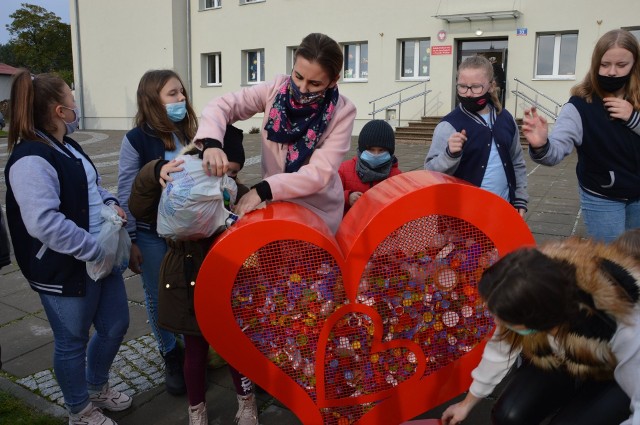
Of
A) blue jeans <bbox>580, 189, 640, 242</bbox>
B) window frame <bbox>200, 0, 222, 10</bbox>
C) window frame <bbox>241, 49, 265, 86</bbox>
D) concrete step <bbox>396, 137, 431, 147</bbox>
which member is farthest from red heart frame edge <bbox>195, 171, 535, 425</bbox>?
window frame <bbox>200, 0, 222, 10</bbox>

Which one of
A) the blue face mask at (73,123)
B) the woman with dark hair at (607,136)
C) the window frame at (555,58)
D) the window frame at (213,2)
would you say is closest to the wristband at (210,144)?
the blue face mask at (73,123)

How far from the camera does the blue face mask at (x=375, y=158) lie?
3545 millimetres

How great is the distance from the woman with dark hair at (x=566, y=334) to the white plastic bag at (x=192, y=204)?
1.11 m

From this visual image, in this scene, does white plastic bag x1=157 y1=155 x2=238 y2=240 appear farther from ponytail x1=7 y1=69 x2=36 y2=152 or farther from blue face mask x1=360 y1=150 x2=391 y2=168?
blue face mask x1=360 y1=150 x2=391 y2=168

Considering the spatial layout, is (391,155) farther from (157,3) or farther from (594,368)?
(157,3)

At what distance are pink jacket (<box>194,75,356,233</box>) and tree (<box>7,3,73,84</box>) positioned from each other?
1924 inches

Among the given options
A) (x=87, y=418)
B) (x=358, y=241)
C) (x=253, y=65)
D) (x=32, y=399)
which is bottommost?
(x=32, y=399)

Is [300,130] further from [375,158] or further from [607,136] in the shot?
[607,136]

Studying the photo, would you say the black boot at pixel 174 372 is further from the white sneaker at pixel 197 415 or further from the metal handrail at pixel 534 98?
the metal handrail at pixel 534 98

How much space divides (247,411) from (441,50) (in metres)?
16.4

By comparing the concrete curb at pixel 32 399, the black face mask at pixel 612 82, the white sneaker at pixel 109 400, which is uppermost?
the black face mask at pixel 612 82

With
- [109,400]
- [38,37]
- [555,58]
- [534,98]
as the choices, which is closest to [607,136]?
[109,400]

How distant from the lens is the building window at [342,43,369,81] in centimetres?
1931

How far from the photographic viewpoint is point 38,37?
1839 inches
